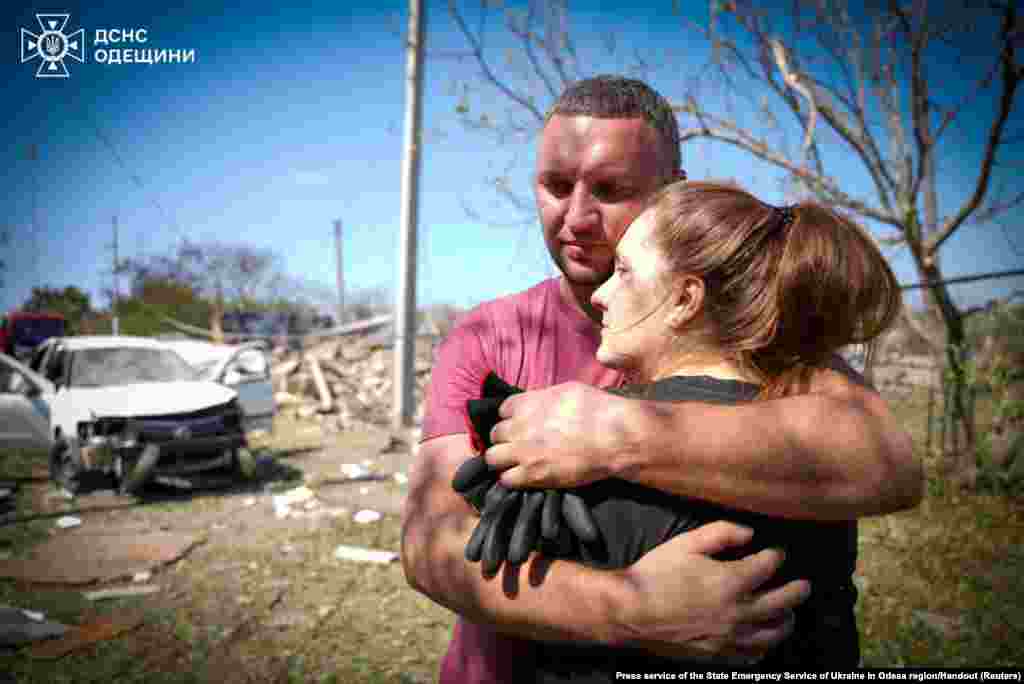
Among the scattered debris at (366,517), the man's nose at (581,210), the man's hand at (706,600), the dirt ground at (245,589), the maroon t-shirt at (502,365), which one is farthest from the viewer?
the scattered debris at (366,517)

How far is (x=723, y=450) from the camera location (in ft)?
3.25

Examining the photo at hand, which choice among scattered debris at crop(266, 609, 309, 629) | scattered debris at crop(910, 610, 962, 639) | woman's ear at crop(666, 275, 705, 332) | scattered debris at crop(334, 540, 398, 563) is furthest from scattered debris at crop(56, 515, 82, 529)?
scattered debris at crop(910, 610, 962, 639)

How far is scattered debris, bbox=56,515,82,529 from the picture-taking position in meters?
6.05

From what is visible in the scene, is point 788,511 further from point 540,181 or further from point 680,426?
point 540,181

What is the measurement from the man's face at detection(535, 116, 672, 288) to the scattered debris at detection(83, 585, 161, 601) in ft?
15.8

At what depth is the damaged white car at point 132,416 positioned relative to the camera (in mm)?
6723

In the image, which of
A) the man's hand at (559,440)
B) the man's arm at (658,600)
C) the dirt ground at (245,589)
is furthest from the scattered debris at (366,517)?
the man's hand at (559,440)

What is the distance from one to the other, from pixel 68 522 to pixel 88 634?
8.95 ft

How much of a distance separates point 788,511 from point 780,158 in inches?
237

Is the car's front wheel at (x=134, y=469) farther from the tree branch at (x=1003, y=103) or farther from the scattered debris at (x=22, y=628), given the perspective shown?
the tree branch at (x=1003, y=103)

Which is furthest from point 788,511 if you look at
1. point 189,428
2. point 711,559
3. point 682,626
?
point 189,428

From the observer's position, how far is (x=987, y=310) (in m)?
5.57

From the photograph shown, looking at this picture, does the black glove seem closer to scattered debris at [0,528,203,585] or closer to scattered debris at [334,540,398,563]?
scattered debris at [334,540,398,563]

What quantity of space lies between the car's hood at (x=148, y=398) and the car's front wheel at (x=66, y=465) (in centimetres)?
50
